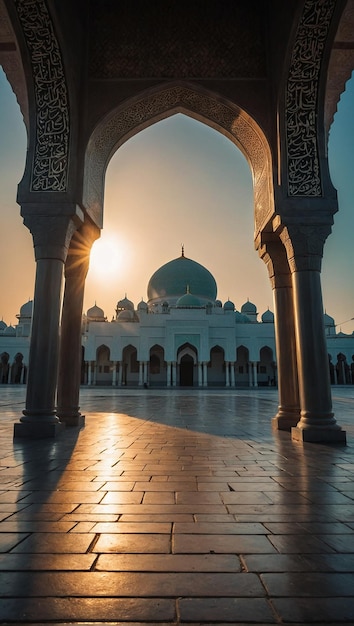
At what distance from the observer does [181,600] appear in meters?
1.25

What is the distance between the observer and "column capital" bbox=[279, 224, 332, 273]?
520cm

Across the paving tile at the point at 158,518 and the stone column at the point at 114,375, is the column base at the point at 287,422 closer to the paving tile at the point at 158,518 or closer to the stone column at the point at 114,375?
the paving tile at the point at 158,518

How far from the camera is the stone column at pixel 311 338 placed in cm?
473

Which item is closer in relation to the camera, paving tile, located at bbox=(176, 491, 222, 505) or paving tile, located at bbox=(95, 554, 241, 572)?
paving tile, located at bbox=(95, 554, 241, 572)

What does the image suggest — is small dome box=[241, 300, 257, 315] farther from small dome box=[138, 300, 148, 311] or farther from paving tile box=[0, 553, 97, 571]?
paving tile box=[0, 553, 97, 571]

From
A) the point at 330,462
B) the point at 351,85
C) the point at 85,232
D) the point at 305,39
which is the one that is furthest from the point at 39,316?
the point at 351,85

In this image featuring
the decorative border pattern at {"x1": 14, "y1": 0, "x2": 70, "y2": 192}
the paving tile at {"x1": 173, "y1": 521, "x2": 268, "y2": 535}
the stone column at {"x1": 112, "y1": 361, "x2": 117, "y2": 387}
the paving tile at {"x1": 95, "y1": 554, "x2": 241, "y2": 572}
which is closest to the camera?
the paving tile at {"x1": 95, "y1": 554, "x2": 241, "y2": 572}

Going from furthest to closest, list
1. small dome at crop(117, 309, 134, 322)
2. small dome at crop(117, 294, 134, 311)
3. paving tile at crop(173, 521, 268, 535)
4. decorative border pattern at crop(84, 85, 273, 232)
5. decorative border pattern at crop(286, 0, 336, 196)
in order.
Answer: small dome at crop(117, 294, 134, 311) < small dome at crop(117, 309, 134, 322) < decorative border pattern at crop(84, 85, 273, 232) < decorative border pattern at crop(286, 0, 336, 196) < paving tile at crop(173, 521, 268, 535)

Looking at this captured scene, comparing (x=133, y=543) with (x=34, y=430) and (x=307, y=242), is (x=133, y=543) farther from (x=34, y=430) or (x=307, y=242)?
(x=307, y=242)

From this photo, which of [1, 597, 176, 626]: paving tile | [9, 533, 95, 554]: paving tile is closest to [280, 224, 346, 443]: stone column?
[9, 533, 95, 554]: paving tile

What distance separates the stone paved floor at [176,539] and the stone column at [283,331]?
6.78ft

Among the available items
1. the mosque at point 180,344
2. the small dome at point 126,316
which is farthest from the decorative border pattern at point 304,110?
the small dome at point 126,316

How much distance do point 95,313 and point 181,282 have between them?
911 cm

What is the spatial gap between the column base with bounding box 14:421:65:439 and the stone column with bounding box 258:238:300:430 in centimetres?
318
